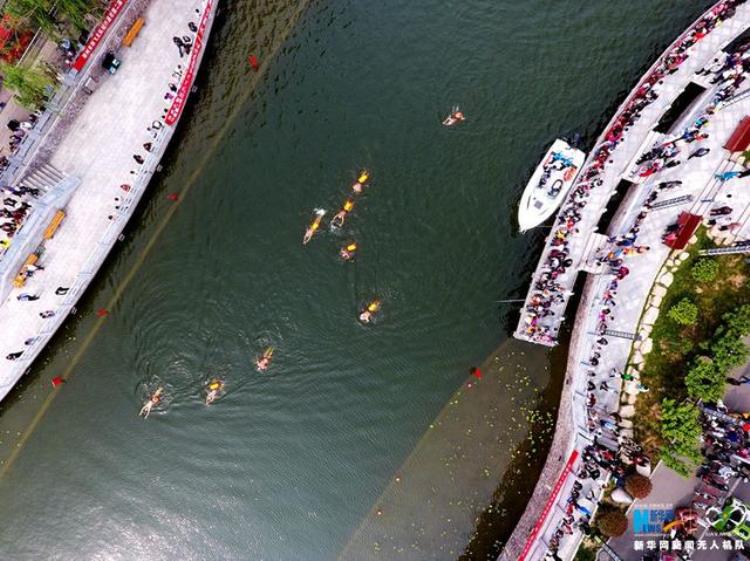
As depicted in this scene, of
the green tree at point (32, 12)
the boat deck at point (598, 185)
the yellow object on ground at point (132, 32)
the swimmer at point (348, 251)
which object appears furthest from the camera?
the swimmer at point (348, 251)

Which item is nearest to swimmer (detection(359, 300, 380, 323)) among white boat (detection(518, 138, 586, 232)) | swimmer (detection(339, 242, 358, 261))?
swimmer (detection(339, 242, 358, 261))

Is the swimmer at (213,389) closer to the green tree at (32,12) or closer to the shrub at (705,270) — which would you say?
the green tree at (32,12)

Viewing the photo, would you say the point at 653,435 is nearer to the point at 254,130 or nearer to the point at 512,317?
the point at 512,317

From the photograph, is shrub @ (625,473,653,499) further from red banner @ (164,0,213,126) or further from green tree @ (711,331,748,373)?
red banner @ (164,0,213,126)

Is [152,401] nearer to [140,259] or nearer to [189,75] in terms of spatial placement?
[140,259]

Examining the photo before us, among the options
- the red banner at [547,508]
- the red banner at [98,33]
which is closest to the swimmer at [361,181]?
the red banner at [98,33]

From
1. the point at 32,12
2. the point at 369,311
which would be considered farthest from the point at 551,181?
the point at 32,12
